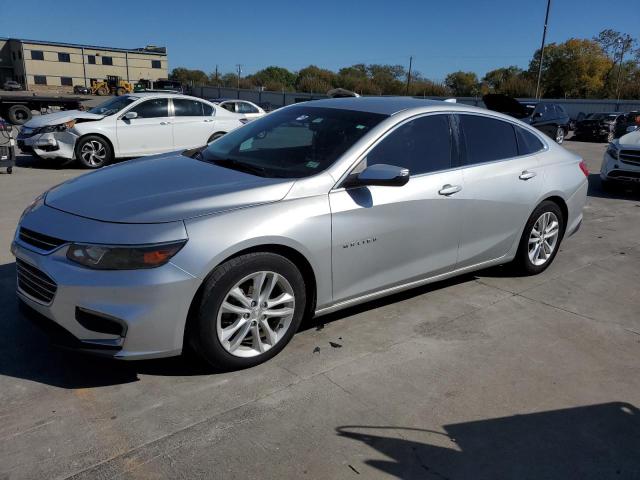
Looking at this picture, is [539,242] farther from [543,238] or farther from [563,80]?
[563,80]

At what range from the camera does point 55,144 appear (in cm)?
1080

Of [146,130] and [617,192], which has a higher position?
[146,130]

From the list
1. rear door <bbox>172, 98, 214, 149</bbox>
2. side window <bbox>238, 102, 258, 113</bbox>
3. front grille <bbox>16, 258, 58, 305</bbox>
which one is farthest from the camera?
side window <bbox>238, 102, 258, 113</bbox>

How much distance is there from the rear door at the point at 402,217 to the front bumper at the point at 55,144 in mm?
8952

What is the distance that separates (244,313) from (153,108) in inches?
380

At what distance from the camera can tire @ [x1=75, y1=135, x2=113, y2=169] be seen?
10.9 m

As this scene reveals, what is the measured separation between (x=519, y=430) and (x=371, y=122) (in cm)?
228

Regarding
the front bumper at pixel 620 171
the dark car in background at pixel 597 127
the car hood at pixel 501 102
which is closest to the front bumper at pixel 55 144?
the car hood at pixel 501 102

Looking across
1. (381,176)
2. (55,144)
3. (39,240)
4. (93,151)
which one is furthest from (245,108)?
(39,240)

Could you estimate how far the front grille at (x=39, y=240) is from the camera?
2.98 metres

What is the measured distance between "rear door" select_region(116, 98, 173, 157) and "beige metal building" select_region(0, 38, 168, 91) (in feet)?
249

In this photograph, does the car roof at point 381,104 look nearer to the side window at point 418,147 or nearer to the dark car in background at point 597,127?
the side window at point 418,147

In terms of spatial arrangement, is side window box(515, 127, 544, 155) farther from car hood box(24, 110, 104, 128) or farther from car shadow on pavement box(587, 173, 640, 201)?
car hood box(24, 110, 104, 128)

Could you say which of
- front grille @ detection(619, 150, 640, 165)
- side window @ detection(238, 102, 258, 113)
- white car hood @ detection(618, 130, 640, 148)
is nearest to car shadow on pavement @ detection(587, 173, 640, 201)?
front grille @ detection(619, 150, 640, 165)
